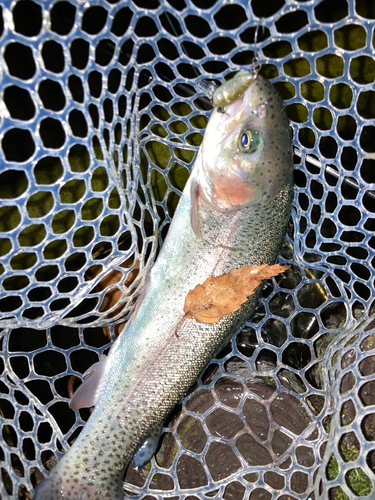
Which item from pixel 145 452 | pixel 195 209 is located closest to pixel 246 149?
pixel 195 209

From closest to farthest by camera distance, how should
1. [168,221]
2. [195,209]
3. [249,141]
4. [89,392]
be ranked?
[249,141] < [195,209] < [89,392] < [168,221]

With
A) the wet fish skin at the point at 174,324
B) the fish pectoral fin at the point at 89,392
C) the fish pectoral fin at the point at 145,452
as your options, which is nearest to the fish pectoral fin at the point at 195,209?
the wet fish skin at the point at 174,324

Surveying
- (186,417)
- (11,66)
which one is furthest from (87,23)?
(186,417)

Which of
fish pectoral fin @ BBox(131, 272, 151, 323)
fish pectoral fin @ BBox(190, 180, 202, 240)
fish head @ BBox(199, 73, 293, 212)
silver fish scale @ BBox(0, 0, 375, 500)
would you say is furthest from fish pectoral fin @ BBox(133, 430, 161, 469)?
fish head @ BBox(199, 73, 293, 212)

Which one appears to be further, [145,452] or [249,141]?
[145,452]

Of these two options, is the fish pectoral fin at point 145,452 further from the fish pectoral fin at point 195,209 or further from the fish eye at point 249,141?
the fish eye at point 249,141

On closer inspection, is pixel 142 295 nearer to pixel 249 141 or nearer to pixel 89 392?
pixel 89 392

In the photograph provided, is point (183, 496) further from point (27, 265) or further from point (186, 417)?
point (27, 265)
